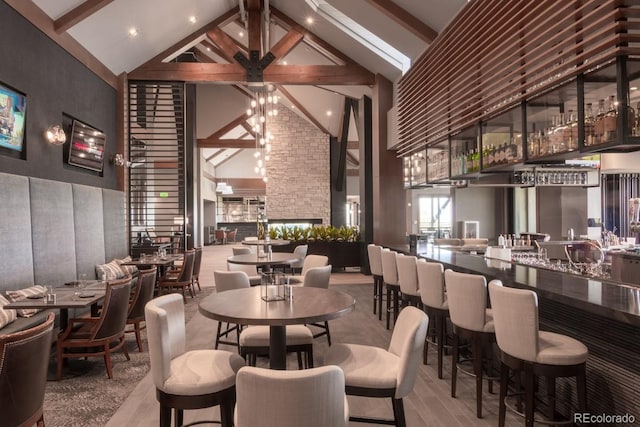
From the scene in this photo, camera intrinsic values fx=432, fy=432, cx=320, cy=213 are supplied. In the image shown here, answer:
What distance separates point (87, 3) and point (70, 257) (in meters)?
Answer: 3.49

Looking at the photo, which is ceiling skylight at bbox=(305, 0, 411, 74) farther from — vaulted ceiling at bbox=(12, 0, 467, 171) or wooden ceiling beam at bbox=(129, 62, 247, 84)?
wooden ceiling beam at bbox=(129, 62, 247, 84)

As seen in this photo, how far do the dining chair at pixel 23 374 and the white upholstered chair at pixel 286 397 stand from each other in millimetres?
1192

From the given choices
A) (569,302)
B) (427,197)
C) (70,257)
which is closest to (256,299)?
(569,302)

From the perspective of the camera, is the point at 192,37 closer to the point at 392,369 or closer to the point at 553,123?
the point at 553,123

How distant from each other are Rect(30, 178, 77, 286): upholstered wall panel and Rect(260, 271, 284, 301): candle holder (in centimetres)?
344

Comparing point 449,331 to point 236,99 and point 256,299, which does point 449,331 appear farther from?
point 236,99

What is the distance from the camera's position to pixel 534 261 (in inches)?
189

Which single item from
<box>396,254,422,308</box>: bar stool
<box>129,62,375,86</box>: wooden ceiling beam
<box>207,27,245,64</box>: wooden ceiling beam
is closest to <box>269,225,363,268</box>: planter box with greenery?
<box>129,62,375,86</box>: wooden ceiling beam

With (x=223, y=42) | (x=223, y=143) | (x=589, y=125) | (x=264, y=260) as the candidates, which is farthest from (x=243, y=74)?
Answer: (x=223, y=143)

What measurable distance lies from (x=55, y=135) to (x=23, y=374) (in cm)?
439

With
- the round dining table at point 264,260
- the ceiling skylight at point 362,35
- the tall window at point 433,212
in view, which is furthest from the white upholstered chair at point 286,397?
the tall window at point 433,212

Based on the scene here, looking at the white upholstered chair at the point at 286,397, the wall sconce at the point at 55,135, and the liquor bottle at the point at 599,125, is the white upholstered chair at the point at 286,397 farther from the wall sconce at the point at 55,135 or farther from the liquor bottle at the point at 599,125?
the wall sconce at the point at 55,135

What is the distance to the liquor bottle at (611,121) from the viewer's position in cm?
293

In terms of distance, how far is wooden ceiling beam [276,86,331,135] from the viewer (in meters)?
12.6
